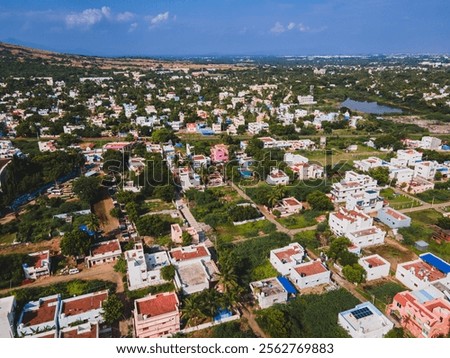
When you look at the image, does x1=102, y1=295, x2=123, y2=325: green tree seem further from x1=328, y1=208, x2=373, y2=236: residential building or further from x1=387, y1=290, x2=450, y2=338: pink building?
x1=328, y1=208, x2=373, y2=236: residential building

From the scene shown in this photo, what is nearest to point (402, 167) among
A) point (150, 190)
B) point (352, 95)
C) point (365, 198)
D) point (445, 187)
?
point (445, 187)

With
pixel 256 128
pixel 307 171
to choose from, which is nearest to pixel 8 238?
pixel 307 171

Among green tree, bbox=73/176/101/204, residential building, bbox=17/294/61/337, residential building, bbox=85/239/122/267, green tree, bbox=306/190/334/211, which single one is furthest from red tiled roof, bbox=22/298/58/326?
green tree, bbox=306/190/334/211

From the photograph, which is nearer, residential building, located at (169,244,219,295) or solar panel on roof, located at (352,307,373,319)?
solar panel on roof, located at (352,307,373,319)

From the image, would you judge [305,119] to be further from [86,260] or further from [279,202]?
[86,260]

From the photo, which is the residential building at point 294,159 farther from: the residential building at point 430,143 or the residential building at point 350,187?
the residential building at point 430,143
